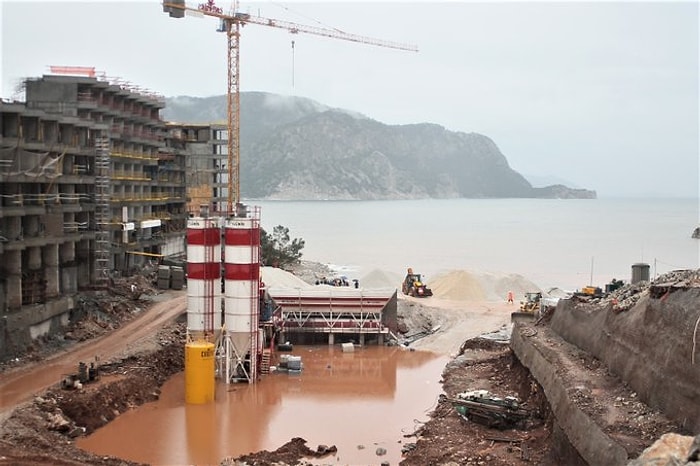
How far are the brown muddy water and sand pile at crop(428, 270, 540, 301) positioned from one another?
75.7 feet

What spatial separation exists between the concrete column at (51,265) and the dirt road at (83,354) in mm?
4289

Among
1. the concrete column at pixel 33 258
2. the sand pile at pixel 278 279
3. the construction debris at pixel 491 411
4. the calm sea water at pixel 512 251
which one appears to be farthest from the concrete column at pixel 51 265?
the calm sea water at pixel 512 251

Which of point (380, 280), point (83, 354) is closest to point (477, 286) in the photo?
point (380, 280)

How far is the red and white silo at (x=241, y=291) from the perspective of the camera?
38031mm

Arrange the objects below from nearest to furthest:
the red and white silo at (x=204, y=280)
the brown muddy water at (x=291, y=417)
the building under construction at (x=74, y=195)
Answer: the brown muddy water at (x=291, y=417) < the red and white silo at (x=204, y=280) < the building under construction at (x=74, y=195)

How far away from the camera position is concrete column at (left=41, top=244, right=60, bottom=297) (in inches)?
1800

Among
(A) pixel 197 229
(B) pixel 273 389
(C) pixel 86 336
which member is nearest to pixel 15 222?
(C) pixel 86 336

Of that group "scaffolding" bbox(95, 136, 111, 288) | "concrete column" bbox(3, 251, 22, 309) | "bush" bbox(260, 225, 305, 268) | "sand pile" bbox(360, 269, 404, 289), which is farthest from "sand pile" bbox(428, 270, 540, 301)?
"concrete column" bbox(3, 251, 22, 309)

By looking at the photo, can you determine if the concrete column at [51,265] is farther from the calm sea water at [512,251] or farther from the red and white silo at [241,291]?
the calm sea water at [512,251]

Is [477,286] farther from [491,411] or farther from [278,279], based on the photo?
[491,411]

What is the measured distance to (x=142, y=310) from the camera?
51500 millimetres

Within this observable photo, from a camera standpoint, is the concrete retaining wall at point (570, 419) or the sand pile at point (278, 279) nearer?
the concrete retaining wall at point (570, 419)

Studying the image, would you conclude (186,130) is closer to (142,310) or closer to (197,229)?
(142,310)

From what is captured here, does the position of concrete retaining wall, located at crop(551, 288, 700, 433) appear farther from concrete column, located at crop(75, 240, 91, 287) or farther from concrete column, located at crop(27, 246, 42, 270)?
concrete column, located at crop(75, 240, 91, 287)
